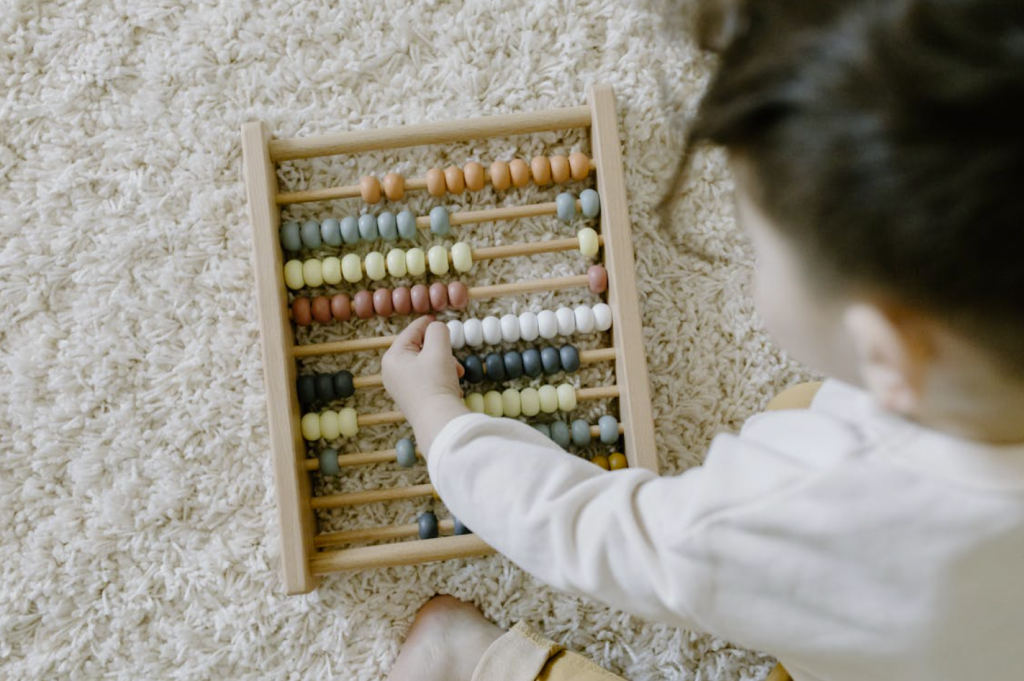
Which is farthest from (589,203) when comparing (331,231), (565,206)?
(331,231)

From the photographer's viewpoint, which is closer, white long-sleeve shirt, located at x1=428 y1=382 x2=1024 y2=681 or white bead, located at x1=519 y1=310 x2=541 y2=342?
white long-sleeve shirt, located at x1=428 y1=382 x2=1024 y2=681

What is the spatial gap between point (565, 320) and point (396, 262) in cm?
16

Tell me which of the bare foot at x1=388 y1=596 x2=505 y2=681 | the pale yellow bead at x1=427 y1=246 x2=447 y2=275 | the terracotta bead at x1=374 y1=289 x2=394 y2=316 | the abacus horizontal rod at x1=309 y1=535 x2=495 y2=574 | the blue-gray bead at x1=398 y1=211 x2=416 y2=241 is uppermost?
the blue-gray bead at x1=398 y1=211 x2=416 y2=241

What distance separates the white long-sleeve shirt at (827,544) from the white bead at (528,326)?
21 cm

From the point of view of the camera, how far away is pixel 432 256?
0.75 metres

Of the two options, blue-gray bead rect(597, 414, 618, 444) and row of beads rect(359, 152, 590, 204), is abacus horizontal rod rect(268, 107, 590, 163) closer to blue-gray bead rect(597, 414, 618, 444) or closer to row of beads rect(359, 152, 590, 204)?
row of beads rect(359, 152, 590, 204)

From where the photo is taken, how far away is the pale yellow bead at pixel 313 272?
2.49ft

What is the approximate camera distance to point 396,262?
751mm

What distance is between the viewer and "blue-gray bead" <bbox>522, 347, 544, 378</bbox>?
0.76m

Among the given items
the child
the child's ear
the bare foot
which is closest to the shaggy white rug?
the bare foot

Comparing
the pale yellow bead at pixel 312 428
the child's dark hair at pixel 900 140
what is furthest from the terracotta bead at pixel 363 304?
the child's dark hair at pixel 900 140

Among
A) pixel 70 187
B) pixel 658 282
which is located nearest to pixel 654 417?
pixel 658 282

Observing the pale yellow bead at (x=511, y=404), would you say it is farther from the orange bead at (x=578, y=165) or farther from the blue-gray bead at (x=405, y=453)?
the orange bead at (x=578, y=165)

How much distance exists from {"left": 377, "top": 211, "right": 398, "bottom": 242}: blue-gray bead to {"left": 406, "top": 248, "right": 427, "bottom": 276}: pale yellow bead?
0.02 metres
